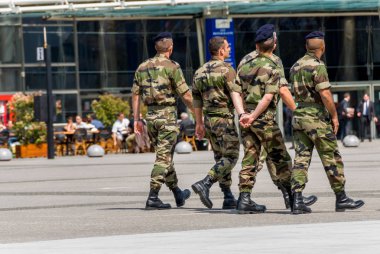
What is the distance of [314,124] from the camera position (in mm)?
13359

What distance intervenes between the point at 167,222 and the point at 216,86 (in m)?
2.05

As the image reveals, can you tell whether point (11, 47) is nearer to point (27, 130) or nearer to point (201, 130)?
point (27, 130)

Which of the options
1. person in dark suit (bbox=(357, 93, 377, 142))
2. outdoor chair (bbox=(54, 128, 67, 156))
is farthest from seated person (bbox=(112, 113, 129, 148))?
person in dark suit (bbox=(357, 93, 377, 142))

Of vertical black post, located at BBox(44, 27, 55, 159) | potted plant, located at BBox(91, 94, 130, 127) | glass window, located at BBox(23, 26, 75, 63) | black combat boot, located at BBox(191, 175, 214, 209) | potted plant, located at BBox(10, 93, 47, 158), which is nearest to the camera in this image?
black combat boot, located at BBox(191, 175, 214, 209)

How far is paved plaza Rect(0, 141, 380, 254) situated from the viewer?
32.3 ft

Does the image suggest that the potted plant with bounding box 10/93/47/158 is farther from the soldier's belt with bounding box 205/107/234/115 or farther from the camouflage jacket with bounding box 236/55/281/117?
the camouflage jacket with bounding box 236/55/281/117

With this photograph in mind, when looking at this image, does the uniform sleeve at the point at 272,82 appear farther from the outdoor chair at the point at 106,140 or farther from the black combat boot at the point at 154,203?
the outdoor chair at the point at 106,140

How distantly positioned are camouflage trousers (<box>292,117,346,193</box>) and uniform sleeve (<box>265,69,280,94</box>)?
42 cm

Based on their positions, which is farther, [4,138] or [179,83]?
[4,138]

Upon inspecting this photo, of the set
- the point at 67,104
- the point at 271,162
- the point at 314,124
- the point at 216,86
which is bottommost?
the point at 271,162

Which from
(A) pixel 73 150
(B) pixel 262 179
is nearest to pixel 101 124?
(A) pixel 73 150

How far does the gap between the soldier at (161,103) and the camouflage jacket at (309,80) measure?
59.0 inches

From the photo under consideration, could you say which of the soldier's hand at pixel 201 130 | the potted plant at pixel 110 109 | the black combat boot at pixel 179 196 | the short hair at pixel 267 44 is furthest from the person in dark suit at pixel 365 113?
the short hair at pixel 267 44

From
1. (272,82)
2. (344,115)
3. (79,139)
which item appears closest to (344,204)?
(272,82)
